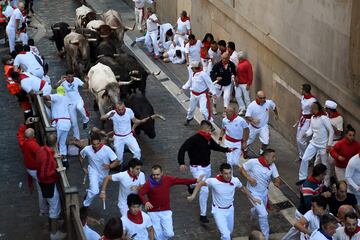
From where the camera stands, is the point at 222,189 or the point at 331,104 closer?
the point at 222,189

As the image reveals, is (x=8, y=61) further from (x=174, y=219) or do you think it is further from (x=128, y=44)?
(x=128, y=44)

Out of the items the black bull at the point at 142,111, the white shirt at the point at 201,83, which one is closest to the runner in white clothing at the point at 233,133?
the black bull at the point at 142,111

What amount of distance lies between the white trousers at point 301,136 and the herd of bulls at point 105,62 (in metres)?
3.17

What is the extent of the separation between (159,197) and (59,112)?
476 centimetres

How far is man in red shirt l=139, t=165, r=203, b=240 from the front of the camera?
1323 cm

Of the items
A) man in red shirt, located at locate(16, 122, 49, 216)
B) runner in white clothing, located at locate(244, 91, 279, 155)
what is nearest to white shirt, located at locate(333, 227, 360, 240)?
man in red shirt, located at locate(16, 122, 49, 216)

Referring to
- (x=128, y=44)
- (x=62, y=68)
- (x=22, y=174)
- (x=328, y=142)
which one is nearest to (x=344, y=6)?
(x=328, y=142)

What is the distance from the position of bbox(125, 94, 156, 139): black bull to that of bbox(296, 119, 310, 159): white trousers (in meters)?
3.13

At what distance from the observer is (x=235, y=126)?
16469mm

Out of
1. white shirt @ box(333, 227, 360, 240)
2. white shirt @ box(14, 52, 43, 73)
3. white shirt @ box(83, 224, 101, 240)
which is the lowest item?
white shirt @ box(14, 52, 43, 73)

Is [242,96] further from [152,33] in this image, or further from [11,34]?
[11,34]

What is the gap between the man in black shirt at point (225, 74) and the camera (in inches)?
795

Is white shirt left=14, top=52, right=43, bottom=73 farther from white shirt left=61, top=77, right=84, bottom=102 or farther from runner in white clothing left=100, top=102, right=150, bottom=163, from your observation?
runner in white clothing left=100, top=102, right=150, bottom=163

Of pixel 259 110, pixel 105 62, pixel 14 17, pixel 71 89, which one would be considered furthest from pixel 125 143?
pixel 14 17
